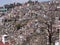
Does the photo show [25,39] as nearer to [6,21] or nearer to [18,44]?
[18,44]

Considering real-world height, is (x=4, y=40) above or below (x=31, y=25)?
below

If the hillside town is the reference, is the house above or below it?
below

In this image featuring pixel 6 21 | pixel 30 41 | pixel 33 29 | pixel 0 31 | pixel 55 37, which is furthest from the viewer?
pixel 6 21

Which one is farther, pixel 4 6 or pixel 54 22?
pixel 4 6

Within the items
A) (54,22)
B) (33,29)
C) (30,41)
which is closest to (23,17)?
(33,29)

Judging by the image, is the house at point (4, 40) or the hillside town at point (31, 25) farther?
the house at point (4, 40)

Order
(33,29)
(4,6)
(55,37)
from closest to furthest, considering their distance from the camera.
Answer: (55,37), (33,29), (4,6)

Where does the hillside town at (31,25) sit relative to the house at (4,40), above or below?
above

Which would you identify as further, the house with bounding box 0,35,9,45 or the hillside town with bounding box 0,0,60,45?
the house with bounding box 0,35,9,45
